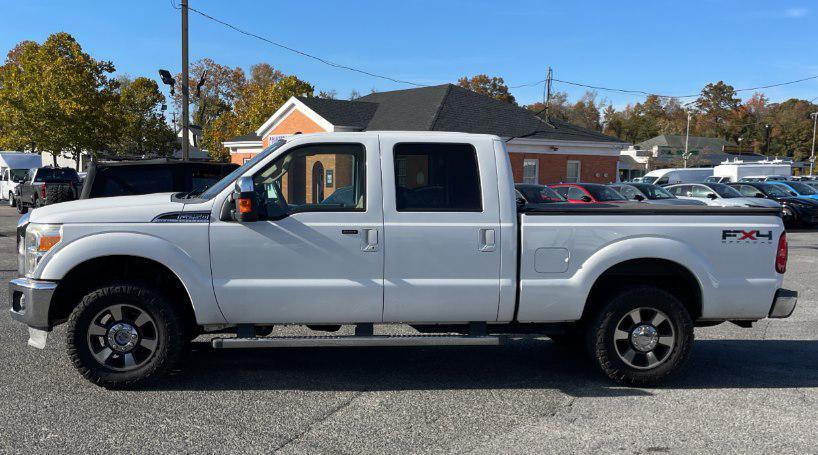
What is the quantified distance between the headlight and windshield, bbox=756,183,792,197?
23524 millimetres

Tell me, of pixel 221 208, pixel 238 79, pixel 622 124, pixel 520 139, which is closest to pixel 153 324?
pixel 221 208

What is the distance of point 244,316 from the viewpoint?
4.93m

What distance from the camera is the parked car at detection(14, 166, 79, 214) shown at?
2083 cm

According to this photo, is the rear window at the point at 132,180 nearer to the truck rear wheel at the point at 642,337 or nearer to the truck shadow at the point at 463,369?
the truck shadow at the point at 463,369

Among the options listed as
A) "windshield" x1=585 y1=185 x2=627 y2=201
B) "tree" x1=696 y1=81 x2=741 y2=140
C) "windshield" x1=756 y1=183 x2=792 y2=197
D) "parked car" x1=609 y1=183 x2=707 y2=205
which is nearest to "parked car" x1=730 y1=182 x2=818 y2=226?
"windshield" x1=756 y1=183 x2=792 y2=197

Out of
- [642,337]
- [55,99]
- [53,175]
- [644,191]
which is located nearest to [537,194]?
[644,191]

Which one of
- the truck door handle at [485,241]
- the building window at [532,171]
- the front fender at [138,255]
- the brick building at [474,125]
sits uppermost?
the brick building at [474,125]

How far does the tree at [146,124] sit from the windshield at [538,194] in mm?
49660

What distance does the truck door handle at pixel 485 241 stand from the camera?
16.3 ft

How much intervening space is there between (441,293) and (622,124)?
Answer: 339 feet

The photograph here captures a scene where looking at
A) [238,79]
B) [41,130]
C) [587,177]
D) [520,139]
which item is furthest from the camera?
[238,79]

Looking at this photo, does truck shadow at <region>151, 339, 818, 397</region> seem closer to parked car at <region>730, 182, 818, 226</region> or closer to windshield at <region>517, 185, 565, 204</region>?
windshield at <region>517, 185, 565, 204</region>

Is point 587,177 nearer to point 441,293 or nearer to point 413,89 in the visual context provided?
point 413,89

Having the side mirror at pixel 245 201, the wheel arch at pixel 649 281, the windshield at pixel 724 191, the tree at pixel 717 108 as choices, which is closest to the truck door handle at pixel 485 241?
the wheel arch at pixel 649 281
